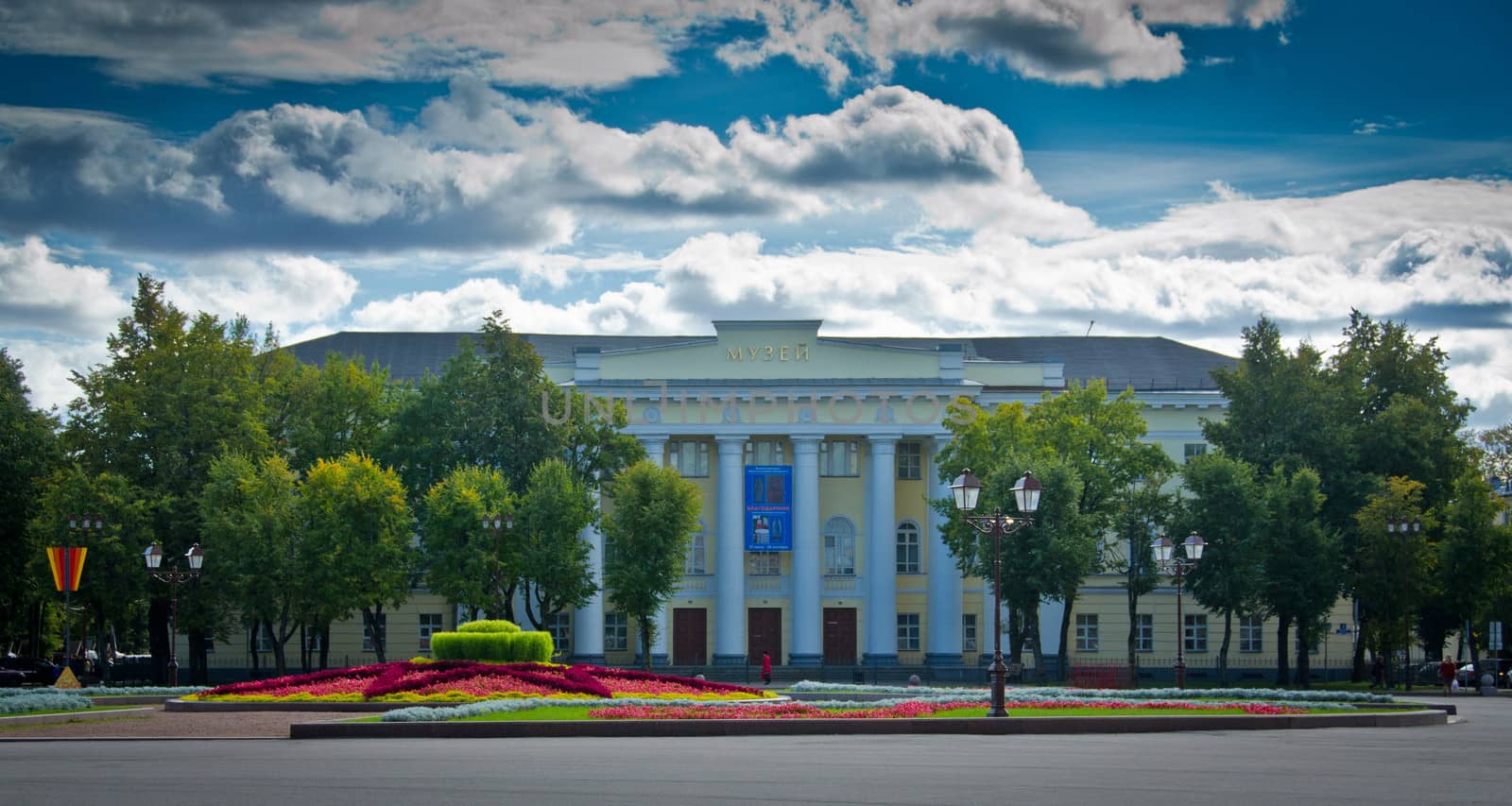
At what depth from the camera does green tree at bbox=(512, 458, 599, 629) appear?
60.4 meters

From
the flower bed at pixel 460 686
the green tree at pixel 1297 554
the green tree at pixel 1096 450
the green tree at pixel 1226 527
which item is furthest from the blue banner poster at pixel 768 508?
the flower bed at pixel 460 686

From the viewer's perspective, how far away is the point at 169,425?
6075cm

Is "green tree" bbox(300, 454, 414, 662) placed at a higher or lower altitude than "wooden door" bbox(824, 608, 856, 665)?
higher

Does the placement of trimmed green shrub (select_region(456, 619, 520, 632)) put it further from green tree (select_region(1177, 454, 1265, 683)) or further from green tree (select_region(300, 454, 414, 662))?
green tree (select_region(1177, 454, 1265, 683))

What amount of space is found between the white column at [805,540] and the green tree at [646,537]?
24.7 ft

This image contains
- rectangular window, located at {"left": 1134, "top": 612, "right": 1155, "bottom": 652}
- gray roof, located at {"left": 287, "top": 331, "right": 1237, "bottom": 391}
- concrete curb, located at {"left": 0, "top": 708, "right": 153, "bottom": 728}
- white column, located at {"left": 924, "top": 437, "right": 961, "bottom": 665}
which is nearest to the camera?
concrete curb, located at {"left": 0, "top": 708, "right": 153, "bottom": 728}

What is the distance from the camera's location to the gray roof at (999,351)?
3100 inches

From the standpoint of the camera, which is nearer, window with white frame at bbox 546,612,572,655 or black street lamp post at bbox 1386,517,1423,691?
black street lamp post at bbox 1386,517,1423,691

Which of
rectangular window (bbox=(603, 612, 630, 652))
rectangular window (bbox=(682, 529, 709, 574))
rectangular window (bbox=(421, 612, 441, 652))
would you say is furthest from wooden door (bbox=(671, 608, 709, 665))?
rectangular window (bbox=(421, 612, 441, 652))

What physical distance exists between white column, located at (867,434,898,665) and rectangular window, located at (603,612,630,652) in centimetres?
1060

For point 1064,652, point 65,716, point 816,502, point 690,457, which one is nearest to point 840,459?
point 816,502

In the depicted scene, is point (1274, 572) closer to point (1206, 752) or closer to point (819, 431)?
point (819, 431)

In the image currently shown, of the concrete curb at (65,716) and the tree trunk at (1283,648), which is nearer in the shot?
A: the concrete curb at (65,716)

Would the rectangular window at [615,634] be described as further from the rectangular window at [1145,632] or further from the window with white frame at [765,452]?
the rectangular window at [1145,632]
